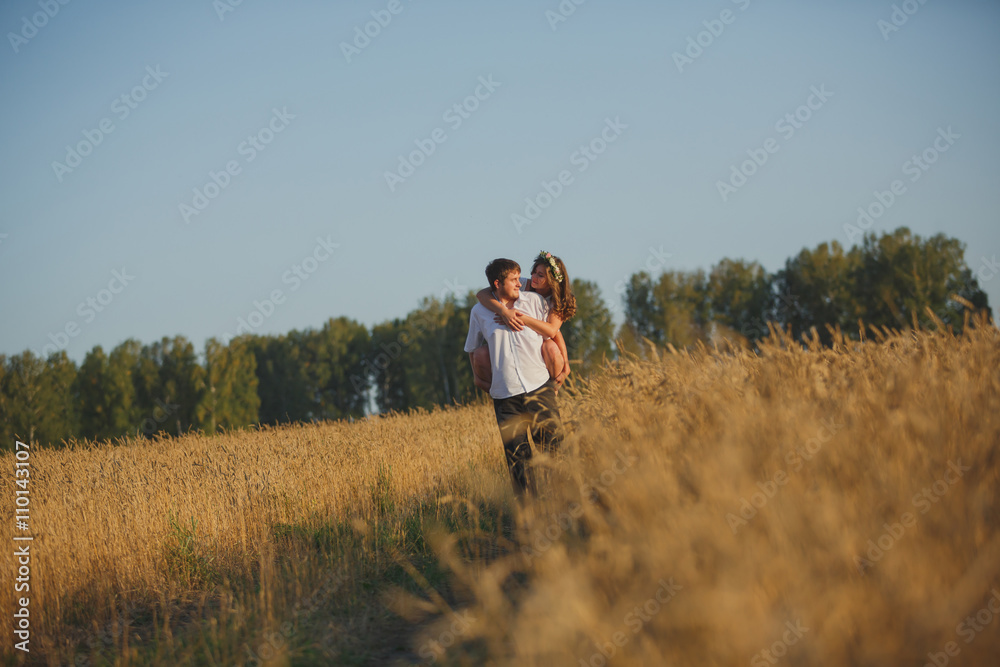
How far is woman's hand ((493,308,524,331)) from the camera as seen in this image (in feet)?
18.1

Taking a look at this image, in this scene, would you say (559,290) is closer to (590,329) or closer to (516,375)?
(516,375)

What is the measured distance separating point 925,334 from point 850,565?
3.41 m

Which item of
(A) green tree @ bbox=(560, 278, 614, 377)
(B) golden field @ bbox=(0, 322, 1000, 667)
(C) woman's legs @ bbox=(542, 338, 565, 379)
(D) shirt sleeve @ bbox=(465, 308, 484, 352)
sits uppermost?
(A) green tree @ bbox=(560, 278, 614, 377)

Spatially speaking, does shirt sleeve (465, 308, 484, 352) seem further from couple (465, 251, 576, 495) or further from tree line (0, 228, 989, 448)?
tree line (0, 228, 989, 448)

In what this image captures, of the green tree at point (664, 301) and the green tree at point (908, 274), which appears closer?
the green tree at point (908, 274)

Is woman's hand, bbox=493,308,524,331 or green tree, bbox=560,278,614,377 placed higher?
green tree, bbox=560,278,614,377

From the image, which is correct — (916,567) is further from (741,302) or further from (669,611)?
(741,302)

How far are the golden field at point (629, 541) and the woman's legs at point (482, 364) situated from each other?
2.76 feet

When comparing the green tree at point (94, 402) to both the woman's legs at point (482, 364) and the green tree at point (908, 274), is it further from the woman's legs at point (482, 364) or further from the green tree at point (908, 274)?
the green tree at point (908, 274)

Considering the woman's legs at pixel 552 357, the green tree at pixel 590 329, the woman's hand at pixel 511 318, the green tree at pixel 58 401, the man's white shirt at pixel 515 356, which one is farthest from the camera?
the green tree at pixel 590 329

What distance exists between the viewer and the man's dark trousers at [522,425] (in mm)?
5566

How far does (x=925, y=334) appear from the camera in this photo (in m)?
5.06

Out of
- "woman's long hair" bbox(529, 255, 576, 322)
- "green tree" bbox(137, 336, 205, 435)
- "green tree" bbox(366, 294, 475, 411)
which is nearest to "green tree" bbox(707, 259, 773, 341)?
"green tree" bbox(366, 294, 475, 411)

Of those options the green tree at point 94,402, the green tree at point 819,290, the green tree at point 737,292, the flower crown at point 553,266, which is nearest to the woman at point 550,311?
the flower crown at point 553,266
